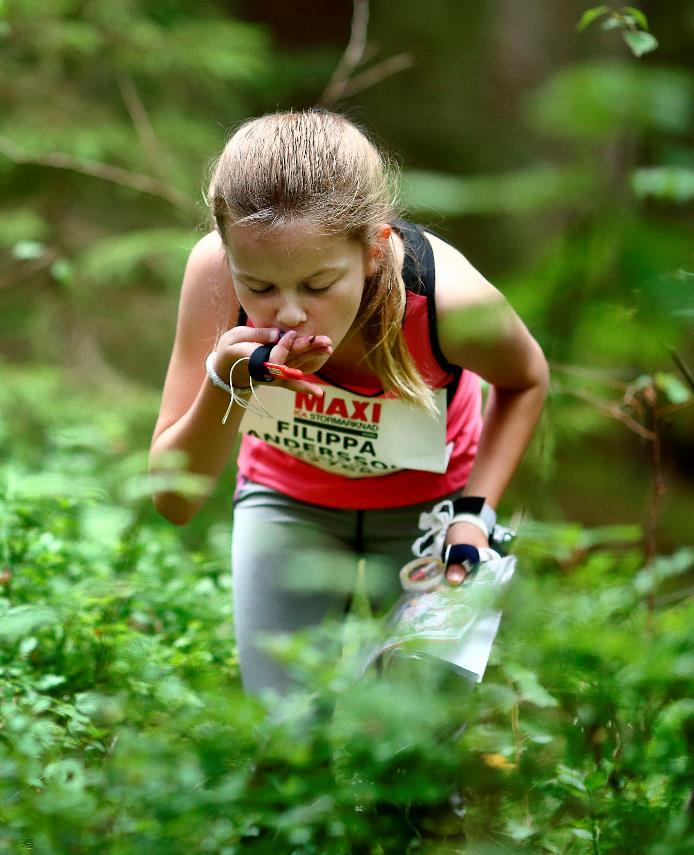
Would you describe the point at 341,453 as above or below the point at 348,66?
below

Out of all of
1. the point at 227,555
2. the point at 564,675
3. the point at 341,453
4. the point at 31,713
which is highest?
the point at 564,675

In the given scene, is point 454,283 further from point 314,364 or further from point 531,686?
point 531,686

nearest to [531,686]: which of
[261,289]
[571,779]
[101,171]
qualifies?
[571,779]

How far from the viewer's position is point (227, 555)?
362 cm

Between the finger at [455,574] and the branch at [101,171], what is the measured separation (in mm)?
3304

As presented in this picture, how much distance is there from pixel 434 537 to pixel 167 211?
4.44 meters

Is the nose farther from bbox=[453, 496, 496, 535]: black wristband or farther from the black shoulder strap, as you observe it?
bbox=[453, 496, 496, 535]: black wristband

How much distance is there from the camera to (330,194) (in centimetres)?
201

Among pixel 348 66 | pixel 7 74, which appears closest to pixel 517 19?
pixel 348 66

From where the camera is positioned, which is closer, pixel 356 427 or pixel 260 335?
pixel 260 335

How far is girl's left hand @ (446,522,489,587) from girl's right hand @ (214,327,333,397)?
52 centimetres

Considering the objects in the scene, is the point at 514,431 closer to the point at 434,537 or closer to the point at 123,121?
the point at 434,537

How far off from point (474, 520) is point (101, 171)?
11.3 feet

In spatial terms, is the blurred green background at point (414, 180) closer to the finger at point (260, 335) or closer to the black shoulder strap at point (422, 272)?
the black shoulder strap at point (422, 272)
